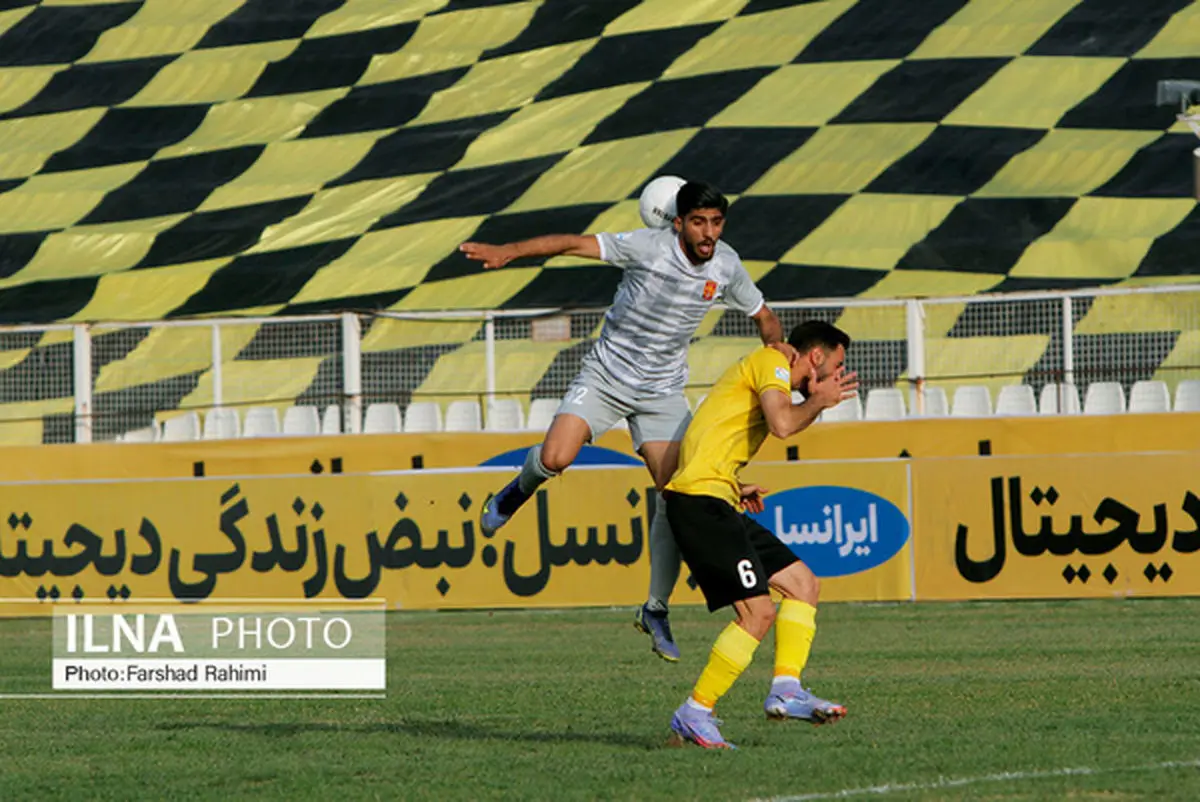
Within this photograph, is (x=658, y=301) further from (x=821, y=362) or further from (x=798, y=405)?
(x=798, y=405)

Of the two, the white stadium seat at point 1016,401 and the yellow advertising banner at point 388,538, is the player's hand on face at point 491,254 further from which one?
the white stadium seat at point 1016,401

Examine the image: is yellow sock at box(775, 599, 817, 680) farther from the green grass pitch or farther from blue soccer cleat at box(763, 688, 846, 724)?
the green grass pitch

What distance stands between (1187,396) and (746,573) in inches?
464

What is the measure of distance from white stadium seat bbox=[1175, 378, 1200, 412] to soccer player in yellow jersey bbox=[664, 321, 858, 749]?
441 inches

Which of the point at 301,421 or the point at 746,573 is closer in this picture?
the point at 746,573

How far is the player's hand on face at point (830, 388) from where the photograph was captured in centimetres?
791

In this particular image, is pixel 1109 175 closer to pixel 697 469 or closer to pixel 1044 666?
pixel 1044 666

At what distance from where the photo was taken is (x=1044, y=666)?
11.6 metres

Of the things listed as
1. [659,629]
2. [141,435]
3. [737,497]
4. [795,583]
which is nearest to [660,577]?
[659,629]

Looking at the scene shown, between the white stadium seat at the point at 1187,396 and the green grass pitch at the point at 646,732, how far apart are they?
4943 mm

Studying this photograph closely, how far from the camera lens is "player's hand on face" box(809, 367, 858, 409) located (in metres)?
7.91

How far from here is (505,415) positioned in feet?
64.6

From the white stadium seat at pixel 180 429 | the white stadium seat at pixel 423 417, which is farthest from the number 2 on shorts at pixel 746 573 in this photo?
the white stadium seat at pixel 180 429

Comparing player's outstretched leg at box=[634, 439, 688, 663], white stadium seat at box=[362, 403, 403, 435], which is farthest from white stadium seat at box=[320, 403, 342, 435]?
player's outstretched leg at box=[634, 439, 688, 663]
